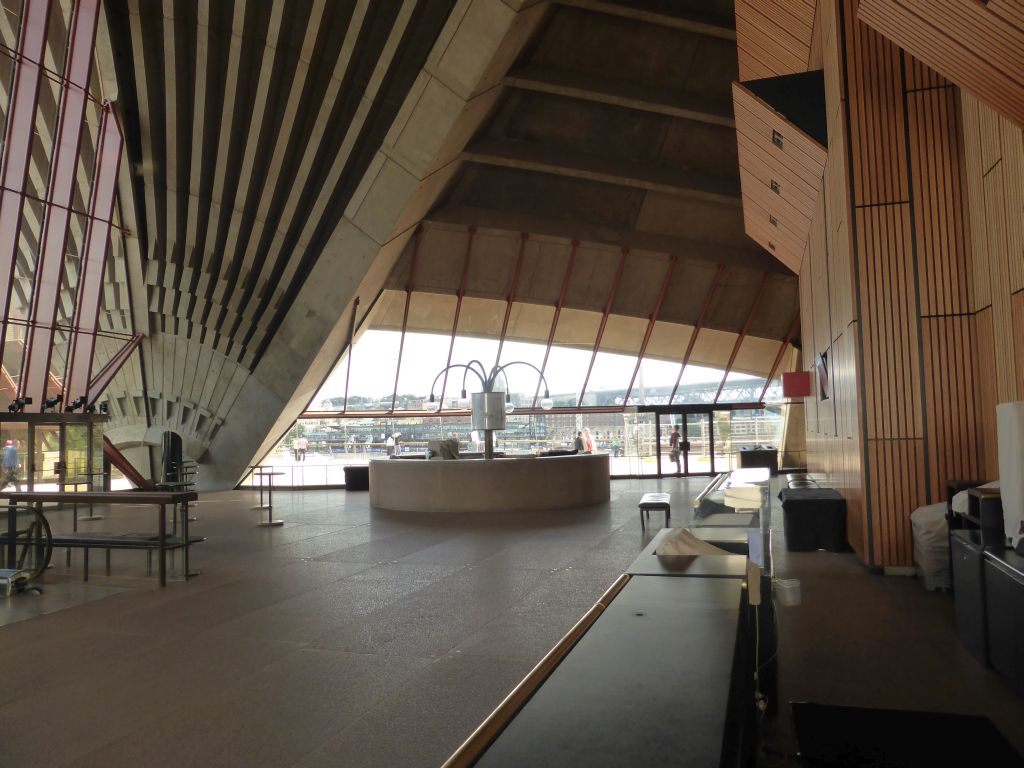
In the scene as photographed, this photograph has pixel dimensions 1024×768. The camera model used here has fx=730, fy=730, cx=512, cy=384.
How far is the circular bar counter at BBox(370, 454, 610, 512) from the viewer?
13.9 meters

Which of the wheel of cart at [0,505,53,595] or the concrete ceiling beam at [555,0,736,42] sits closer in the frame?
the wheel of cart at [0,505,53,595]

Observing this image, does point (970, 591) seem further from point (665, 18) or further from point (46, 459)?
point (46, 459)

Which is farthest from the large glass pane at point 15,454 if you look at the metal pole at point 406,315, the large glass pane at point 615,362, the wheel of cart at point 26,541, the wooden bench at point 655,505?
the large glass pane at point 615,362

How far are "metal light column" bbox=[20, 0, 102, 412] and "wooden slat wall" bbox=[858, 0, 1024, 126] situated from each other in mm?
16078

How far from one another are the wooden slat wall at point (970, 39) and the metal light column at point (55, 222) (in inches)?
633

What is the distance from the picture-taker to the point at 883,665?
16.4 feet

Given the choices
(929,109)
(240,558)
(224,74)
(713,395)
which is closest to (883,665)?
(929,109)

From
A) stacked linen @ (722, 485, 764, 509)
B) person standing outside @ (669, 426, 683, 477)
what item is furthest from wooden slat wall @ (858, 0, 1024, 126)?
person standing outside @ (669, 426, 683, 477)

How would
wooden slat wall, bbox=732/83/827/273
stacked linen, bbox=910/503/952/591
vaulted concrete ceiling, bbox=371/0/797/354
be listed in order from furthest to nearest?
vaulted concrete ceiling, bbox=371/0/797/354
wooden slat wall, bbox=732/83/827/273
stacked linen, bbox=910/503/952/591

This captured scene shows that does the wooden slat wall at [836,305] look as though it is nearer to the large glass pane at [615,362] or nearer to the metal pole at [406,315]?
the large glass pane at [615,362]

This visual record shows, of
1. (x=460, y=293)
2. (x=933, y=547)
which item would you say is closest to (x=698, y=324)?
(x=460, y=293)

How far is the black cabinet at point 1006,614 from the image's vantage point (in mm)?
4258

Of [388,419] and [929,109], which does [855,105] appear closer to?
[929,109]

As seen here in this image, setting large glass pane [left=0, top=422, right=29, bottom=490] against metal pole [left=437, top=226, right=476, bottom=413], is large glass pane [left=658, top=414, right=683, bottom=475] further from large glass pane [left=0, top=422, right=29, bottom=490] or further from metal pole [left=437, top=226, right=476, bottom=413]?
large glass pane [left=0, top=422, right=29, bottom=490]
